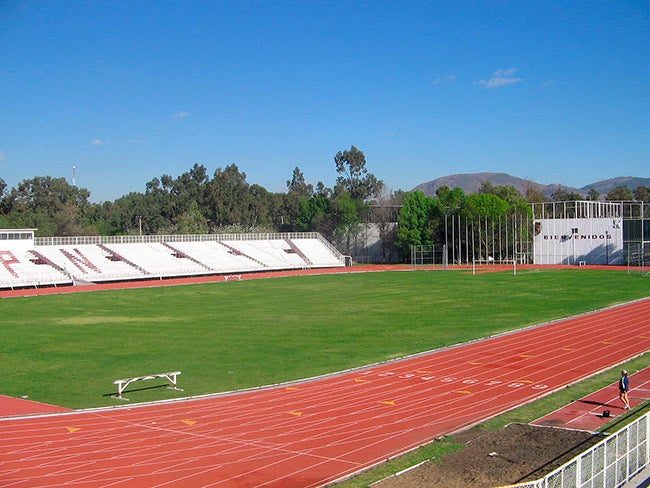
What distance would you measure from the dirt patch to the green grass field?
792 centimetres

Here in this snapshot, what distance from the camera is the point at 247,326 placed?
3203 centimetres

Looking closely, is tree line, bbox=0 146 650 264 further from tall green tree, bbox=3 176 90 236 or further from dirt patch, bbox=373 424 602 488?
dirt patch, bbox=373 424 602 488

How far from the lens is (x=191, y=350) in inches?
1009

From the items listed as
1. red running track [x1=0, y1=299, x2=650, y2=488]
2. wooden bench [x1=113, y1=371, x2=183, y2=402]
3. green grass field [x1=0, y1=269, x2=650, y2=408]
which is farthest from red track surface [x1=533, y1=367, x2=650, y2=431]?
wooden bench [x1=113, y1=371, x2=183, y2=402]

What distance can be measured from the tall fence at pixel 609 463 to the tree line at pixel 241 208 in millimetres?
66767

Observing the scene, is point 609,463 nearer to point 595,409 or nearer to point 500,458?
point 500,458

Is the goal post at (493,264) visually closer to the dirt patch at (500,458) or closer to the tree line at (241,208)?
the tree line at (241,208)

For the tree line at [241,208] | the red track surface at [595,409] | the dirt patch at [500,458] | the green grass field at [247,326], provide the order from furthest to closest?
the tree line at [241,208] → the green grass field at [247,326] → the red track surface at [595,409] → the dirt patch at [500,458]

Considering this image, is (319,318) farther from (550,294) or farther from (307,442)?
(307,442)

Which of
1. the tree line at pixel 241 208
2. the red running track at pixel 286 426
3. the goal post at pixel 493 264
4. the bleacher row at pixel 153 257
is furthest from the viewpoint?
the tree line at pixel 241 208

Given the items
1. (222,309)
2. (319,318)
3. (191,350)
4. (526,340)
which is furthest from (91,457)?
(222,309)

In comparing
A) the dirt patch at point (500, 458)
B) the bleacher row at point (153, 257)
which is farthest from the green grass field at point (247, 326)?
the bleacher row at point (153, 257)

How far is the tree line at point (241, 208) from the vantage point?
84375 millimetres

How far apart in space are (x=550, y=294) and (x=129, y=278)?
120ft
